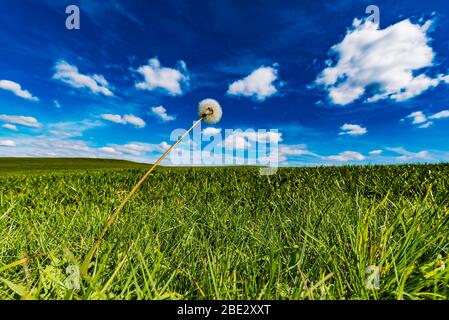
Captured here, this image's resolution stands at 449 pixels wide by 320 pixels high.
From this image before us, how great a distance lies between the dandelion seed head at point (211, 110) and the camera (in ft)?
5.90

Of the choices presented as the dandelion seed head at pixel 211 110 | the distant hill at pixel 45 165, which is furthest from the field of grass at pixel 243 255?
the distant hill at pixel 45 165

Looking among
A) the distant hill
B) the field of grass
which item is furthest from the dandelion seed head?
the distant hill

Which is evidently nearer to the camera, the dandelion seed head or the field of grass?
the field of grass

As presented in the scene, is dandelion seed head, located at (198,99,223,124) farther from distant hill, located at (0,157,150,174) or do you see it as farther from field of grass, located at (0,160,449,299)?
distant hill, located at (0,157,150,174)

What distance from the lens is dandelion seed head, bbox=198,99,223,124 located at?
5.90 ft

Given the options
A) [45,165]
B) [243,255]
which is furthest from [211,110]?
[45,165]

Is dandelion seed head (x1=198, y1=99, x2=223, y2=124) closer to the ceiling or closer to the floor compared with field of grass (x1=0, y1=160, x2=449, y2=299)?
closer to the ceiling

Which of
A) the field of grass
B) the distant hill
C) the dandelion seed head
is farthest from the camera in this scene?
the distant hill

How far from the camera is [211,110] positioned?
5.89 ft

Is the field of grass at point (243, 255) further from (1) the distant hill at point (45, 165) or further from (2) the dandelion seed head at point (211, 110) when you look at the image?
(1) the distant hill at point (45, 165)

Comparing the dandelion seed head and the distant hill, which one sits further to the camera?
the distant hill

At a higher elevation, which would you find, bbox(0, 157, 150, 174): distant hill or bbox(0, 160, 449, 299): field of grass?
bbox(0, 157, 150, 174): distant hill

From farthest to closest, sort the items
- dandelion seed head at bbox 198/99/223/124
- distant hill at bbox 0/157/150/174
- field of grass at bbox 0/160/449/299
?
1. distant hill at bbox 0/157/150/174
2. dandelion seed head at bbox 198/99/223/124
3. field of grass at bbox 0/160/449/299
